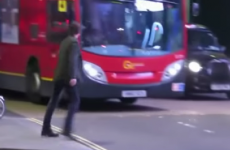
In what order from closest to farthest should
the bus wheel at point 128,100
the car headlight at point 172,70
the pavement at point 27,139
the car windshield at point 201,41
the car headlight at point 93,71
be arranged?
the pavement at point 27,139 < the car headlight at point 93,71 < the car headlight at point 172,70 < the bus wheel at point 128,100 < the car windshield at point 201,41

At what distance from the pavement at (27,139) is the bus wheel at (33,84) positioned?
145 inches

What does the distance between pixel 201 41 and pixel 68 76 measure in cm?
988

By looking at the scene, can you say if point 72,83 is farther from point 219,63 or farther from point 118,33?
point 219,63

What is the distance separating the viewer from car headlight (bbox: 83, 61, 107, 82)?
50.1 feet

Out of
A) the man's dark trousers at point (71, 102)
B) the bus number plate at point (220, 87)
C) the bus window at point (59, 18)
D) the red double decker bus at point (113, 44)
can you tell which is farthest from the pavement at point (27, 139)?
the bus number plate at point (220, 87)

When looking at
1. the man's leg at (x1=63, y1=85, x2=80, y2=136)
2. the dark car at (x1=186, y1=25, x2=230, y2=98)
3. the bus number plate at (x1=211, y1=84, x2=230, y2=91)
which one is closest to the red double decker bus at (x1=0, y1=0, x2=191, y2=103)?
the dark car at (x1=186, y1=25, x2=230, y2=98)

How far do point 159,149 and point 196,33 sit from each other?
10018 millimetres

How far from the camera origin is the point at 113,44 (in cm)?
1555

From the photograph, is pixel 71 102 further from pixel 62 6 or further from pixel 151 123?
pixel 62 6

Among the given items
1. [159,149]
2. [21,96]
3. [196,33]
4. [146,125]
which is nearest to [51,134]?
[159,149]

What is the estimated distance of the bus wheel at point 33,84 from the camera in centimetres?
1691

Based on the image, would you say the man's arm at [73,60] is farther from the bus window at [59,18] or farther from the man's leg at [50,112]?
the bus window at [59,18]

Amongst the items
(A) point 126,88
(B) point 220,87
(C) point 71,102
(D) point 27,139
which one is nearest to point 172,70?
(A) point 126,88

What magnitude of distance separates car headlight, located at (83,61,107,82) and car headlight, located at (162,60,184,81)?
161cm
